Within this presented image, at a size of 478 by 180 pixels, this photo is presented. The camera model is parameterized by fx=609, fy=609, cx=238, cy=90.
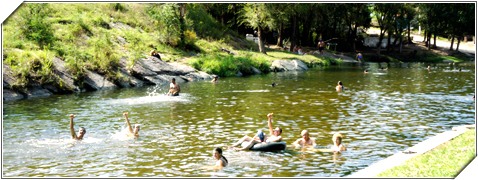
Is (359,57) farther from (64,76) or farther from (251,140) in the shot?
(251,140)

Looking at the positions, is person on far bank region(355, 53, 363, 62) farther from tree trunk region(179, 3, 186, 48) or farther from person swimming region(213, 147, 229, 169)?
person swimming region(213, 147, 229, 169)

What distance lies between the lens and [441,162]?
17781mm

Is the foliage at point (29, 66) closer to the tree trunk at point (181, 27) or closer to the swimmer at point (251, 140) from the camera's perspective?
the tree trunk at point (181, 27)

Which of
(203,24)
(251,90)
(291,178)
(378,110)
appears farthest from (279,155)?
(203,24)

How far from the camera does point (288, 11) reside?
78.1 m

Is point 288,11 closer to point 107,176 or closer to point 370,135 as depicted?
point 370,135

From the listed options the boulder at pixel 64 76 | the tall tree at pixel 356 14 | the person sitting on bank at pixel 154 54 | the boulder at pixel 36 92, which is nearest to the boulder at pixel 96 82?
the boulder at pixel 64 76

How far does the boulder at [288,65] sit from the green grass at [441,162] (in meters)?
48.6

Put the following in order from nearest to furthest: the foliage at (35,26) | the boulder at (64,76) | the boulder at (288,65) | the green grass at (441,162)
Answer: the green grass at (441,162), the boulder at (64,76), the foliage at (35,26), the boulder at (288,65)

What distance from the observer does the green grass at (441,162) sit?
16.5 m

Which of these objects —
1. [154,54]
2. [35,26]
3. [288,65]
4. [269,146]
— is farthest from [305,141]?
[288,65]

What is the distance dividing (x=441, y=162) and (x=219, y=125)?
13323mm

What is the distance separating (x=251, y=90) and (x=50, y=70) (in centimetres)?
1488

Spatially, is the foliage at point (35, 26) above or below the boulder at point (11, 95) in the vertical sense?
above
